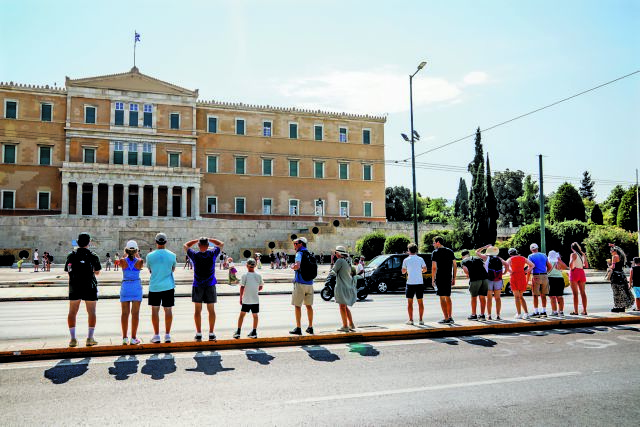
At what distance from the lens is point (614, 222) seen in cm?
5028

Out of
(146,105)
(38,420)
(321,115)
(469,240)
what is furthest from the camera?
(321,115)

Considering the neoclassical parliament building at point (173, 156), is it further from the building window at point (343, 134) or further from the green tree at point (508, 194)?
the green tree at point (508, 194)

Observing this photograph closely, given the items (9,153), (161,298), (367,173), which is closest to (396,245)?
(367,173)

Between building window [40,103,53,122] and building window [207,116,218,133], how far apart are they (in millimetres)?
14211

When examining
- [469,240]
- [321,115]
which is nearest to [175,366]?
[469,240]

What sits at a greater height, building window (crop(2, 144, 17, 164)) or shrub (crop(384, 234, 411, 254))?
building window (crop(2, 144, 17, 164))

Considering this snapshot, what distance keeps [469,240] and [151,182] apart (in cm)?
2931

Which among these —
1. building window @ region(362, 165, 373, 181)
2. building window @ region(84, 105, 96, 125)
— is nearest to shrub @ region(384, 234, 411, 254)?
building window @ region(362, 165, 373, 181)

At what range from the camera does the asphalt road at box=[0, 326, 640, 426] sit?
493 cm

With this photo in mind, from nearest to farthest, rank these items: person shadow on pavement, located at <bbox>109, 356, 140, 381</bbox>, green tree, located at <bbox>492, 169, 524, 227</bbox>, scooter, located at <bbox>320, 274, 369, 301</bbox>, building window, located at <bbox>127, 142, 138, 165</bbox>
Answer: person shadow on pavement, located at <bbox>109, 356, 140, 381</bbox> < scooter, located at <bbox>320, 274, 369, 301</bbox> < building window, located at <bbox>127, 142, 138, 165</bbox> < green tree, located at <bbox>492, 169, 524, 227</bbox>

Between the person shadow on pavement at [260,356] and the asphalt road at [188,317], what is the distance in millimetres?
1106

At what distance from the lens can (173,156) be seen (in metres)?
50.4

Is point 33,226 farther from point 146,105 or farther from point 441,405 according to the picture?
point 441,405

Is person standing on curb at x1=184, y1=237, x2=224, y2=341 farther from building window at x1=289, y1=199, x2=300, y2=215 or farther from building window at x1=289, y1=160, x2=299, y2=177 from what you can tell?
building window at x1=289, y1=160, x2=299, y2=177
